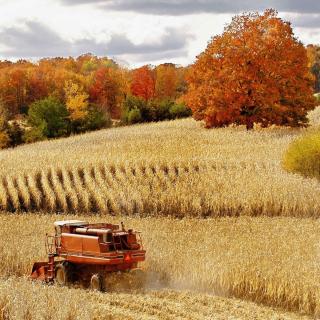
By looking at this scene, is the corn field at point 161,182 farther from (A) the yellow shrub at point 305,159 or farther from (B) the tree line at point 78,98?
(B) the tree line at point 78,98

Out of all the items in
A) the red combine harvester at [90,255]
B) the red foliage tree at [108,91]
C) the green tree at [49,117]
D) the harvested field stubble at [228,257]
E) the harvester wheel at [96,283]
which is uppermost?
the red foliage tree at [108,91]

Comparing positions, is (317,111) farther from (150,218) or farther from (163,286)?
(163,286)

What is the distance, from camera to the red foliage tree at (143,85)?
9275 cm

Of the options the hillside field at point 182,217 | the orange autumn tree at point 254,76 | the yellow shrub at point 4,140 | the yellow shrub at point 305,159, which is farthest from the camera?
the yellow shrub at point 4,140

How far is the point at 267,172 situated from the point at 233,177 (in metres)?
1.81

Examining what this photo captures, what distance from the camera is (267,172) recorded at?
91.8 feet

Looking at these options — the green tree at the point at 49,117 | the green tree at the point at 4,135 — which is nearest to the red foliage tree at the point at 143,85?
the green tree at the point at 4,135

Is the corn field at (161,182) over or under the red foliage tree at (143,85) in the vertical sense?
under

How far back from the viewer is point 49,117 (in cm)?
5778

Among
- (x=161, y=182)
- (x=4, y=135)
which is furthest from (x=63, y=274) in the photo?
(x=4, y=135)

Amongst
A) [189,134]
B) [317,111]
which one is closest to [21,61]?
[317,111]

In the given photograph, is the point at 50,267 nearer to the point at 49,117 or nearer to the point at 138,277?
the point at 138,277

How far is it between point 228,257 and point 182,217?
28.5ft

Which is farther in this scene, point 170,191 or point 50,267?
point 170,191
